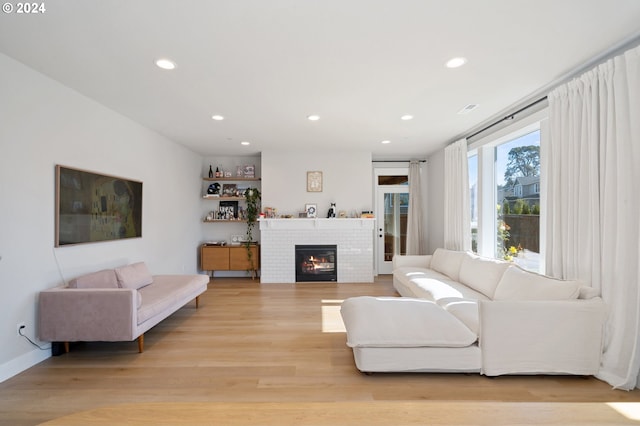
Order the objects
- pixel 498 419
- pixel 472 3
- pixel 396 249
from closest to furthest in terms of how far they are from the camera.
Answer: pixel 498 419
pixel 472 3
pixel 396 249

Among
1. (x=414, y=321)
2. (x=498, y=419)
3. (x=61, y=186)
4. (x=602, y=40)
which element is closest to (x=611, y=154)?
(x=602, y=40)

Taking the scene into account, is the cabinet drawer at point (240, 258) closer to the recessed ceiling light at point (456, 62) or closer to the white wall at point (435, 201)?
the white wall at point (435, 201)

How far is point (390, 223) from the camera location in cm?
646

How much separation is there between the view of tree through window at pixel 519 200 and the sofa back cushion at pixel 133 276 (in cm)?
476

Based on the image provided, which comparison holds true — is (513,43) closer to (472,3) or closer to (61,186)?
(472,3)

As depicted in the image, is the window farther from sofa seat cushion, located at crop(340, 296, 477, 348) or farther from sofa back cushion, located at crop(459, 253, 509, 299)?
sofa seat cushion, located at crop(340, 296, 477, 348)

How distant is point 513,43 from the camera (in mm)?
2219

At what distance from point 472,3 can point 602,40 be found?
1.26m

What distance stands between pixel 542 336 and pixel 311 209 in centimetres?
428

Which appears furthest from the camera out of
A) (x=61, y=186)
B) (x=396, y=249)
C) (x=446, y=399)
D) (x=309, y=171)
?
(x=396, y=249)

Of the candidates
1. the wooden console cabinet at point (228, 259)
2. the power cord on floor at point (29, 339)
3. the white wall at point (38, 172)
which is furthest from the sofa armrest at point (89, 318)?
the wooden console cabinet at point (228, 259)

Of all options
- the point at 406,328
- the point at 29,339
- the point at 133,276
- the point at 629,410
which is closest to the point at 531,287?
the point at 406,328
